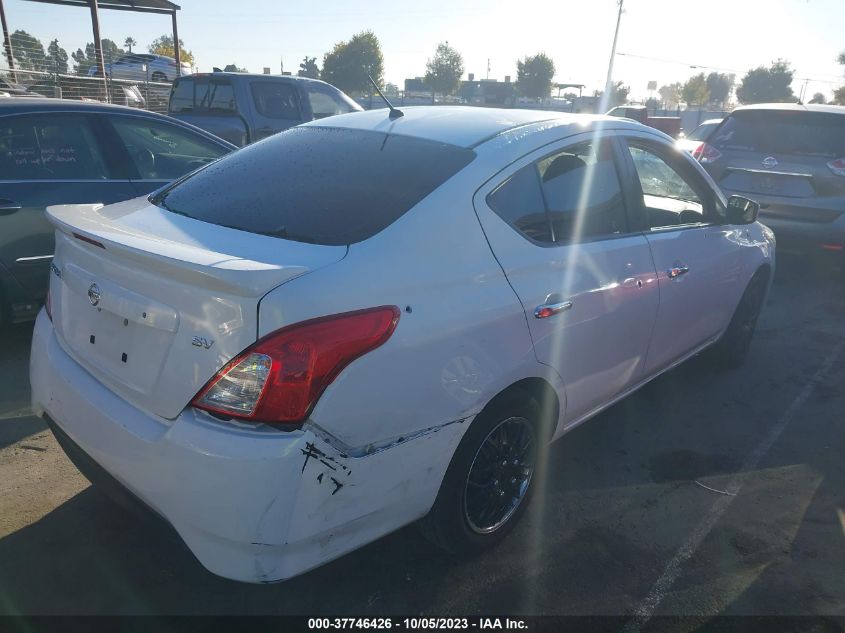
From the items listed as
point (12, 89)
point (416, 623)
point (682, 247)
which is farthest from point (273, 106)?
point (416, 623)

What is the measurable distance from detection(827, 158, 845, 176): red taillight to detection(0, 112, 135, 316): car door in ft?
21.0

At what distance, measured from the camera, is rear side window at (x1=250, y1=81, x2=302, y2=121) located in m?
9.59

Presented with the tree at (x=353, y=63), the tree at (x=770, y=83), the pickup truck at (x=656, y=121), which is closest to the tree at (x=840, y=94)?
the tree at (x=770, y=83)

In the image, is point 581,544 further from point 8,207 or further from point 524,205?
point 8,207

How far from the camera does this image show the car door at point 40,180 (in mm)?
4293

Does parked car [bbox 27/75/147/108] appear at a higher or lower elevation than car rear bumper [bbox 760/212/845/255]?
higher

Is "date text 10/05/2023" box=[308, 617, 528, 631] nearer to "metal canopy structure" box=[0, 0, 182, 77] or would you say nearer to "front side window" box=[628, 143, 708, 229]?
"front side window" box=[628, 143, 708, 229]

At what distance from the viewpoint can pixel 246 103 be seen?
9477mm

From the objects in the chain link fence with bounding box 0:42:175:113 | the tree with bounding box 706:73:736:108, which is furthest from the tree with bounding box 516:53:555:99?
the chain link fence with bounding box 0:42:175:113

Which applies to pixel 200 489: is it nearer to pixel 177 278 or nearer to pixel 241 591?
pixel 177 278

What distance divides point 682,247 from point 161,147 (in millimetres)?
3810

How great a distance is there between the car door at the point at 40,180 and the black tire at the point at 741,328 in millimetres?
4290

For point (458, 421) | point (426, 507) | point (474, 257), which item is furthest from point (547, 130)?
point (426, 507)

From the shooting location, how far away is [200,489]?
76.9 inches
